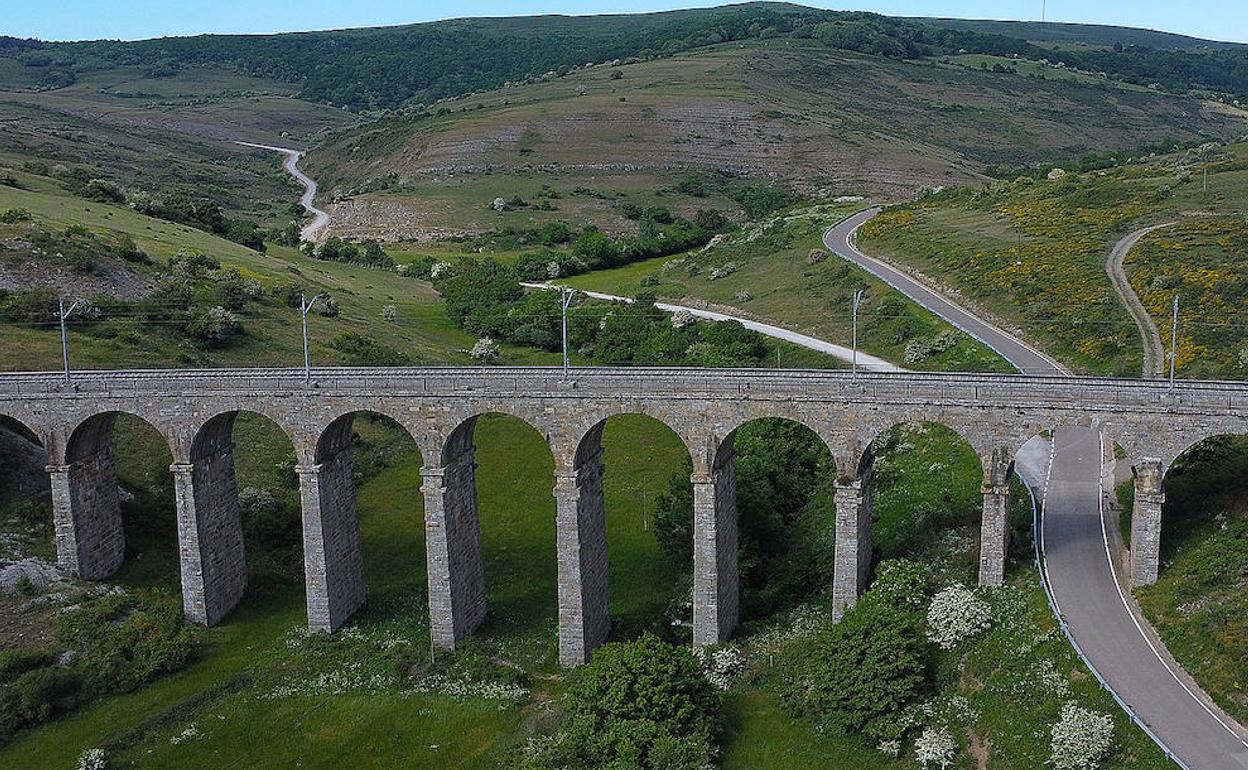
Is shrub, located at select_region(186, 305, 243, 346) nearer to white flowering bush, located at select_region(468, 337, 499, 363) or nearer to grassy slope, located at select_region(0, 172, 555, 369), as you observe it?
grassy slope, located at select_region(0, 172, 555, 369)

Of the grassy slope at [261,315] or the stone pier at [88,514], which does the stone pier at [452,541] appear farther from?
the grassy slope at [261,315]

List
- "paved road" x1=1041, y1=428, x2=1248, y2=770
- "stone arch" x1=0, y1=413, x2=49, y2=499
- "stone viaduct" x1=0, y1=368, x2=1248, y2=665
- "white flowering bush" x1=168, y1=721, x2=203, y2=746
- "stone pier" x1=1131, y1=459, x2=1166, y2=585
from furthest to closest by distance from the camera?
"stone arch" x1=0, y1=413, x2=49, y2=499 < "white flowering bush" x1=168, y1=721, x2=203, y2=746 < "stone viaduct" x1=0, y1=368, x2=1248, y2=665 < "stone pier" x1=1131, y1=459, x2=1166, y2=585 < "paved road" x1=1041, y1=428, x2=1248, y2=770

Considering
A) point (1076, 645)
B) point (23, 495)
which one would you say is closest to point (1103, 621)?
point (1076, 645)

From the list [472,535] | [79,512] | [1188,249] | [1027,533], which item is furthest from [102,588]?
[1188,249]

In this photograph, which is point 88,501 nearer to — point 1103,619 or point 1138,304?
point 1103,619

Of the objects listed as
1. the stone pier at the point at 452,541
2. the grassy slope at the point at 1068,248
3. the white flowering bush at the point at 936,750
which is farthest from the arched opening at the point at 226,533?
the grassy slope at the point at 1068,248

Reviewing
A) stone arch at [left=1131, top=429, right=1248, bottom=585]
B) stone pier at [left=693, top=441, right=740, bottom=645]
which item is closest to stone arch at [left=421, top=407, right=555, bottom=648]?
stone pier at [left=693, top=441, right=740, bottom=645]
